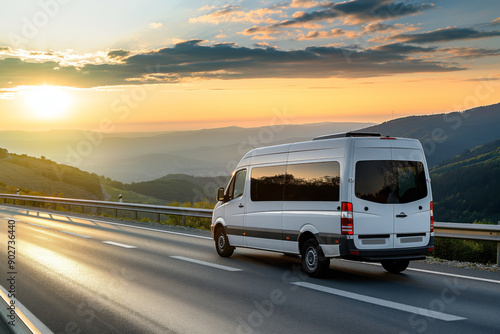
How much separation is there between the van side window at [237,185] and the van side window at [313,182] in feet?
5.84

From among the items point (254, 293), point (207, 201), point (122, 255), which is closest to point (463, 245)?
point (254, 293)

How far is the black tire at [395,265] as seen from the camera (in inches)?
414

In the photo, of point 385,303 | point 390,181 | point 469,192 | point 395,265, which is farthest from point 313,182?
point 469,192

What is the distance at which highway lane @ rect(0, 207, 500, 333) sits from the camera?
6.71 m

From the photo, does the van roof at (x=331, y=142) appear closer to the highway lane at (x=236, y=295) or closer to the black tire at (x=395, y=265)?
the black tire at (x=395, y=265)

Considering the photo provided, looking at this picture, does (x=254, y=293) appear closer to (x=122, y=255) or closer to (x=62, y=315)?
(x=62, y=315)

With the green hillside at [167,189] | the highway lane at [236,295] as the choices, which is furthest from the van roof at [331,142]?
the green hillside at [167,189]

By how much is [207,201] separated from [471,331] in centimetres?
2321

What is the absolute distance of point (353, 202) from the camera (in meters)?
9.42

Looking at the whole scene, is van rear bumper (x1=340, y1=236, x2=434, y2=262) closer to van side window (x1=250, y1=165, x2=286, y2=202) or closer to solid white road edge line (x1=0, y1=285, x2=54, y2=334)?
van side window (x1=250, y1=165, x2=286, y2=202)

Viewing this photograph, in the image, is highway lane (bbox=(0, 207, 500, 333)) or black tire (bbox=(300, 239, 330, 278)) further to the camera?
black tire (bbox=(300, 239, 330, 278))

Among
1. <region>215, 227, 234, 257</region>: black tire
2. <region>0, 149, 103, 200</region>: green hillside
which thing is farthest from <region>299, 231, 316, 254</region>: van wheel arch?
<region>0, 149, 103, 200</region>: green hillside

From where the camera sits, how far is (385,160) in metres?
9.78

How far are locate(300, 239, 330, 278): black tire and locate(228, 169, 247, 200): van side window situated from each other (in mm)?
2740
